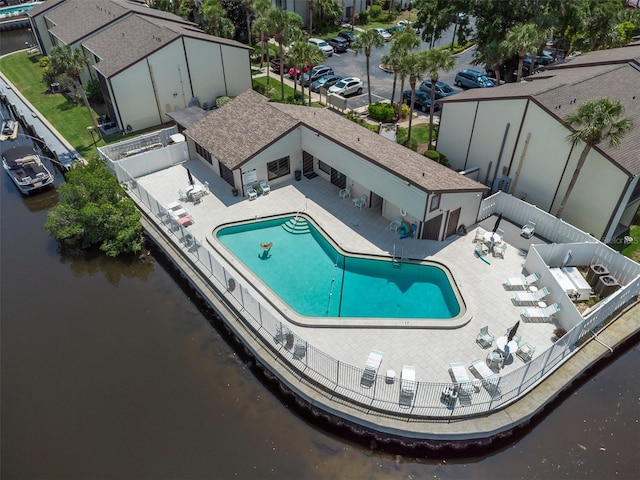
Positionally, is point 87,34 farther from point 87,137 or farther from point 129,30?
point 87,137

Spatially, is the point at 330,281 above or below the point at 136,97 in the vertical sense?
below

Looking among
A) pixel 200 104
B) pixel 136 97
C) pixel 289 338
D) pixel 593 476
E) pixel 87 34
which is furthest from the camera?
pixel 87 34

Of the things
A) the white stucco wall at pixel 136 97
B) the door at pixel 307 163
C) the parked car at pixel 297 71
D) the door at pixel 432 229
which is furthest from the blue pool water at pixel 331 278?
the parked car at pixel 297 71

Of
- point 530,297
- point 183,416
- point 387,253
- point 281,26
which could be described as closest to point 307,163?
point 387,253

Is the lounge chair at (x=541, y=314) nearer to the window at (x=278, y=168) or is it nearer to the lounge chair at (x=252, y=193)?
the lounge chair at (x=252, y=193)

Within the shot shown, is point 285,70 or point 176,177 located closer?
point 176,177

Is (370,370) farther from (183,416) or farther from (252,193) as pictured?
(252,193)

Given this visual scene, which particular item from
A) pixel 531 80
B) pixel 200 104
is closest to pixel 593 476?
pixel 531 80
